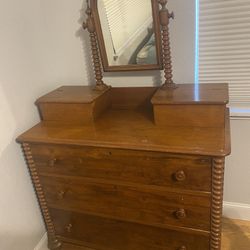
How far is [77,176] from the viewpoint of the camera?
1289 mm

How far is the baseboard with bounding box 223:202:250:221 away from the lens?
1650 millimetres

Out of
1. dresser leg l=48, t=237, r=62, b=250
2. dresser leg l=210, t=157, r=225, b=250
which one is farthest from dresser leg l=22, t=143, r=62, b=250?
dresser leg l=210, t=157, r=225, b=250

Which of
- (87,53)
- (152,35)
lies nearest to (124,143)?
(152,35)

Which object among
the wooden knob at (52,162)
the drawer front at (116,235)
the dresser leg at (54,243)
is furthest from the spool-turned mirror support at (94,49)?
the dresser leg at (54,243)

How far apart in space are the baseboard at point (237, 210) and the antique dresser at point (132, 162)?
57cm

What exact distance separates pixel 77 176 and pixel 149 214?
1.33 ft

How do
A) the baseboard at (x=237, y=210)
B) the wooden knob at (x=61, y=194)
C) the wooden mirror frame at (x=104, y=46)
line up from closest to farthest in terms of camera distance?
the wooden mirror frame at (x=104, y=46), the wooden knob at (x=61, y=194), the baseboard at (x=237, y=210)

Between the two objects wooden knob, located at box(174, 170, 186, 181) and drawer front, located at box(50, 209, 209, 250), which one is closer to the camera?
wooden knob, located at box(174, 170, 186, 181)

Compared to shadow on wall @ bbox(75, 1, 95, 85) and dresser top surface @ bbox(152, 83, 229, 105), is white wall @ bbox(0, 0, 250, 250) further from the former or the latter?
dresser top surface @ bbox(152, 83, 229, 105)

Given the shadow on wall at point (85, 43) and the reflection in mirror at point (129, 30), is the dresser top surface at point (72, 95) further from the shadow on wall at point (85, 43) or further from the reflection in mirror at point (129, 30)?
the reflection in mirror at point (129, 30)

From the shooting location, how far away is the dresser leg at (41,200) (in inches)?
52.3

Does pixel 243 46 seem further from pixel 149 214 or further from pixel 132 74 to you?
pixel 149 214

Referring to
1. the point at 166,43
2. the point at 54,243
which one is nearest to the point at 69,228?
the point at 54,243

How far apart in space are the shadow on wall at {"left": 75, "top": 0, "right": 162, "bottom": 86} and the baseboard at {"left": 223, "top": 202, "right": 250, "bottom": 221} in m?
0.95
